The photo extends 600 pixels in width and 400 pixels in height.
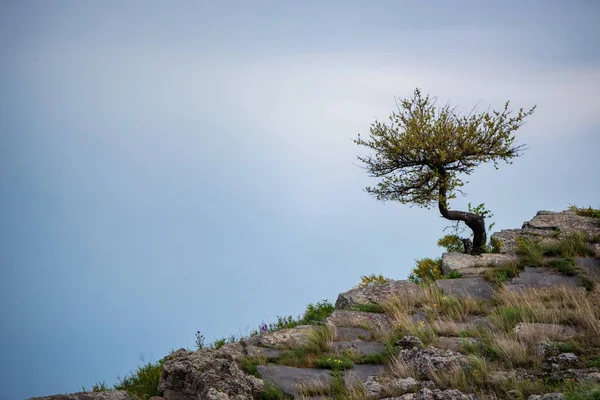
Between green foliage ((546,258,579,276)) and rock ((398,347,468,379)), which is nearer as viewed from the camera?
rock ((398,347,468,379))

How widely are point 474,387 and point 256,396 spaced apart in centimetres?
422

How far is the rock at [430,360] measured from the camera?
10.3 m

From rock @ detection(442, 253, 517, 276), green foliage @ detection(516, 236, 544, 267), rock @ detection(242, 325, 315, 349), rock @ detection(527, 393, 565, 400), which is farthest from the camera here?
rock @ detection(442, 253, 517, 276)

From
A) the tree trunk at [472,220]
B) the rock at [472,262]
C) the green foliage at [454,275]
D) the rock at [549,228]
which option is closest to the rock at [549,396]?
the green foliage at [454,275]

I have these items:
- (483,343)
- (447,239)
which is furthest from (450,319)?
(447,239)

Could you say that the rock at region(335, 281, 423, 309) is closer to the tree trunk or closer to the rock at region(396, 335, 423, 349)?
the rock at region(396, 335, 423, 349)

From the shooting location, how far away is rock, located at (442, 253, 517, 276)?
63.4ft

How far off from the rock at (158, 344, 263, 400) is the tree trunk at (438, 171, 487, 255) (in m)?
13.8

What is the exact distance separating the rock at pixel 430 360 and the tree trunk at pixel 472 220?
12.1 m

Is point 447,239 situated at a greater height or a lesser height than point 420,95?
lesser

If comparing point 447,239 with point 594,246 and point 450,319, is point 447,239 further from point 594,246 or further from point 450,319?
point 450,319

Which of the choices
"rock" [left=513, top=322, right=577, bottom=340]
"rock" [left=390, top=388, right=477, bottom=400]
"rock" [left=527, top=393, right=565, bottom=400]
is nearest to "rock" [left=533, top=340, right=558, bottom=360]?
"rock" [left=513, top=322, right=577, bottom=340]

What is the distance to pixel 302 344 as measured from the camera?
44.1 ft

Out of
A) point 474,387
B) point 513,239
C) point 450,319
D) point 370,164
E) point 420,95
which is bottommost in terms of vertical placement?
point 474,387
